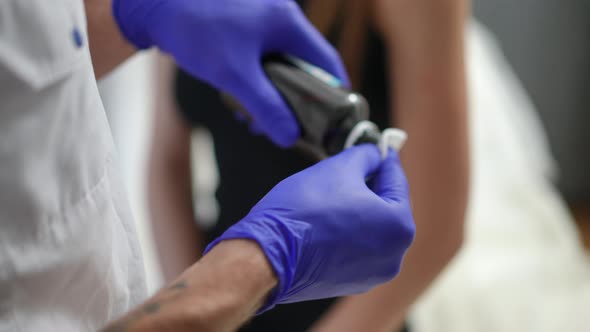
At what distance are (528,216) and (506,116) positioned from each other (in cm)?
38

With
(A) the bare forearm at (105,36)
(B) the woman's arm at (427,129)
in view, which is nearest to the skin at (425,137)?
(B) the woman's arm at (427,129)

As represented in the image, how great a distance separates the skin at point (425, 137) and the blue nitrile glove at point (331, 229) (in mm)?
212

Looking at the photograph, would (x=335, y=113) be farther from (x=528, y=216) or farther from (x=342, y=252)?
(x=528, y=216)

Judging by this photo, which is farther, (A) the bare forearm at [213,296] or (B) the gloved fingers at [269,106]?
(B) the gloved fingers at [269,106]

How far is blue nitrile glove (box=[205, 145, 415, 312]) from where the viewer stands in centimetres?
36

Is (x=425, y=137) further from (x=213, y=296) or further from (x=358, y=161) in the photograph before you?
(x=213, y=296)

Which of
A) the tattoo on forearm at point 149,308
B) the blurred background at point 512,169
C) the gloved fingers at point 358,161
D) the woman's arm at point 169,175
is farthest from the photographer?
the blurred background at point 512,169

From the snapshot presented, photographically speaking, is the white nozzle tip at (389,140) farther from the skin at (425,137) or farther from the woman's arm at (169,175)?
the woman's arm at (169,175)

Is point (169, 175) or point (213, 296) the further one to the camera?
point (169, 175)

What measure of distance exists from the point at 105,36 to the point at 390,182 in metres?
0.29

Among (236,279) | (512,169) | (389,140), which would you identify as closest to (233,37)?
(389,140)

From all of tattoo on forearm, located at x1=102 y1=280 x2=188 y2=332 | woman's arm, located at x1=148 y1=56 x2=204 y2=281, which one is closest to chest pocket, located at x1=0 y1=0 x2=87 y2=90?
tattoo on forearm, located at x1=102 y1=280 x2=188 y2=332

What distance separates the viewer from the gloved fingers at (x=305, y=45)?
54 cm

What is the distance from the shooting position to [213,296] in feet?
0.97
